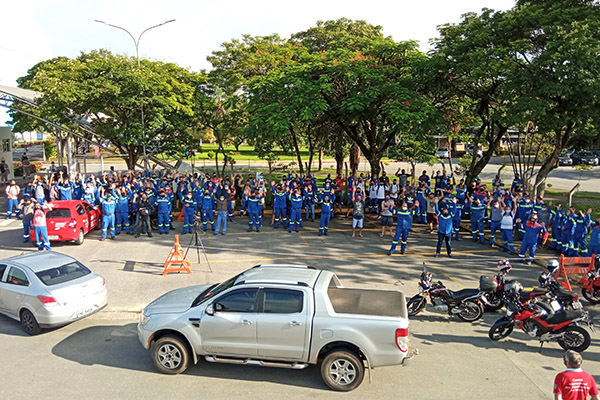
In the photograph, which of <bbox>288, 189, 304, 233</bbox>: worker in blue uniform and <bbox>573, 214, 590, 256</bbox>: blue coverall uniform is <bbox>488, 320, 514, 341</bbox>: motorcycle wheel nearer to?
<bbox>573, 214, 590, 256</bbox>: blue coverall uniform

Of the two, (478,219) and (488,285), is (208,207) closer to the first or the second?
(478,219)

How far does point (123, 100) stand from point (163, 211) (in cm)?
845

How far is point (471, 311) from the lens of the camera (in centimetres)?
939

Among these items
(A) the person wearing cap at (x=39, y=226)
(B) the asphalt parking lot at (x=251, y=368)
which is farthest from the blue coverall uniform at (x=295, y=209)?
(A) the person wearing cap at (x=39, y=226)

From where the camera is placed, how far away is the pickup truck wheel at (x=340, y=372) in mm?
6676

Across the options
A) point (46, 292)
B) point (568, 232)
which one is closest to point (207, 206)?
point (46, 292)

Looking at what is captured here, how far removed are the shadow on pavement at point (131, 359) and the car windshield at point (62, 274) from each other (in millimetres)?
1110

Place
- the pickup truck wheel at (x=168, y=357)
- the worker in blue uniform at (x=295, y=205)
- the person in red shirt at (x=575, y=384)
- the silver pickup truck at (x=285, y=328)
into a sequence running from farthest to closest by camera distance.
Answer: the worker in blue uniform at (x=295, y=205)
the pickup truck wheel at (x=168, y=357)
the silver pickup truck at (x=285, y=328)
the person in red shirt at (x=575, y=384)

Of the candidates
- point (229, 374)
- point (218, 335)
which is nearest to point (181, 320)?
point (218, 335)

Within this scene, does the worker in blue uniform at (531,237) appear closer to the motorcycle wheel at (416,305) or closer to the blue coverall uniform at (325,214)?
the motorcycle wheel at (416,305)

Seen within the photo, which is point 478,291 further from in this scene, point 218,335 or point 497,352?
point 218,335

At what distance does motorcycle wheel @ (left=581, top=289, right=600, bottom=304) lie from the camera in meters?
10.4

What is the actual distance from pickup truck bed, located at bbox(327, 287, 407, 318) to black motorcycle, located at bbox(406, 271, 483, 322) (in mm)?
A: 2198

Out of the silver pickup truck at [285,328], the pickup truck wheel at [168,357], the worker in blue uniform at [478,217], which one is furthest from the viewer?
the worker in blue uniform at [478,217]
